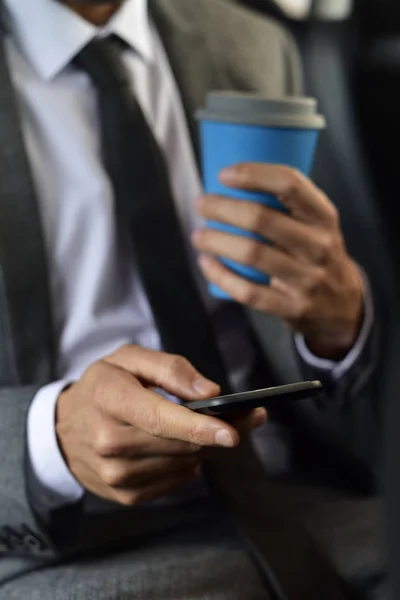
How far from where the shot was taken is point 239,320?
580 millimetres

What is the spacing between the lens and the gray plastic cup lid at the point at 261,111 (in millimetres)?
422

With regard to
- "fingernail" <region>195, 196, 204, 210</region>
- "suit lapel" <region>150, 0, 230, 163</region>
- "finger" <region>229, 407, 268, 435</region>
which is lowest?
"finger" <region>229, 407, 268, 435</region>

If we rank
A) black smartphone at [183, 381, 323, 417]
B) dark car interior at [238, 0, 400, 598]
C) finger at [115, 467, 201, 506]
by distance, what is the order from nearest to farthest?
1. black smartphone at [183, 381, 323, 417]
2. finger at [115, 467, 201, 506]
3. dark car interior at [238, 0, 400, 598]

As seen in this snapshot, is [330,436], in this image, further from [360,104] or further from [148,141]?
[360,104]

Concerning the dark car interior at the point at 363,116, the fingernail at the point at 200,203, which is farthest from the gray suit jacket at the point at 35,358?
the dark car interior at the point at 363,116

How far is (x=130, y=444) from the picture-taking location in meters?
0.36

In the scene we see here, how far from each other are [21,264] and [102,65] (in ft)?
0.50

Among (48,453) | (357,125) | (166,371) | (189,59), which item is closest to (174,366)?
(166,371)

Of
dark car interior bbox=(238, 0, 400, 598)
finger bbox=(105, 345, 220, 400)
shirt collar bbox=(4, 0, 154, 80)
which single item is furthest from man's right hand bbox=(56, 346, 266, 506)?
dark car interior bbox=(238, 0, 400, 598)

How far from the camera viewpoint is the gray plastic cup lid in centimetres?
42

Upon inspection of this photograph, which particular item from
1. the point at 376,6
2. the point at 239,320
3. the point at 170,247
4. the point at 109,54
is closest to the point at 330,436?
the point at 239,320

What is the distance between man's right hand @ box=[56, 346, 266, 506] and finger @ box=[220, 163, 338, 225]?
5.4 inches

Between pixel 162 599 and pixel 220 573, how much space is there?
44 millimetres

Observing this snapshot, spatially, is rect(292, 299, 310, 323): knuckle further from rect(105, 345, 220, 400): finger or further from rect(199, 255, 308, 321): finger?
rect(105, 345, 220, 400): finger
